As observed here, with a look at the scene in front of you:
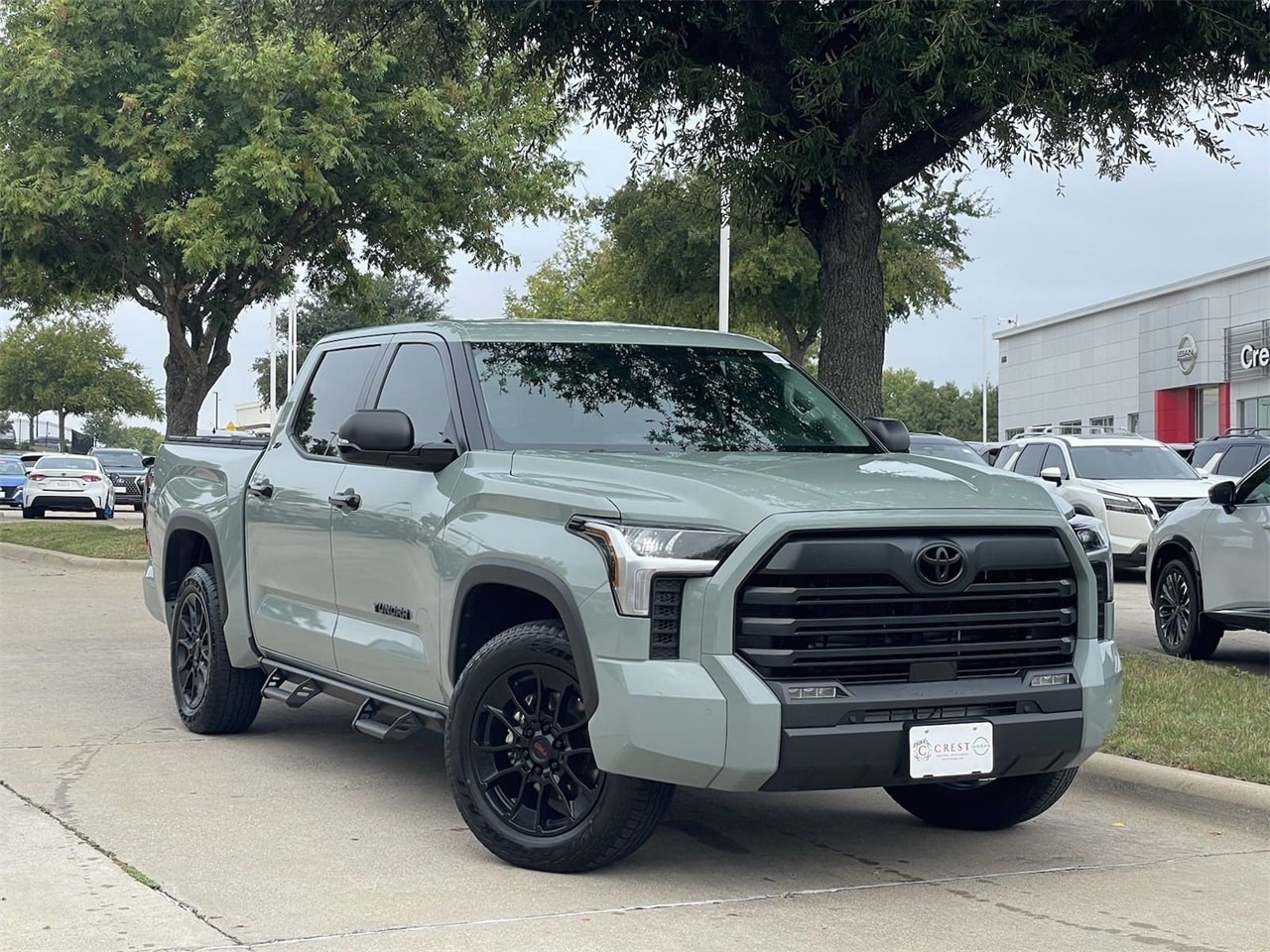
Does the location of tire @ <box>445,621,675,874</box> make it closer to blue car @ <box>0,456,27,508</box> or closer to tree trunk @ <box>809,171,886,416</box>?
tree trunk @ <box>809,171,886,416</box>

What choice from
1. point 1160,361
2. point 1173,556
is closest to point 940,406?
point 1160,361

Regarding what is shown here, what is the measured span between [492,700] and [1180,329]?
5814 cm

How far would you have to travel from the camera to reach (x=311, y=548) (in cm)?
754

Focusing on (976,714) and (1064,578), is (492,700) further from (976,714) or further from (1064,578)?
(1064,578)

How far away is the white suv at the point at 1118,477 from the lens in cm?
1942

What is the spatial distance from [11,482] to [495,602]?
140 feet

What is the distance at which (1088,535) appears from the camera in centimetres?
627

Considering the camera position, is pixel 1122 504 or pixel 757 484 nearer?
pixel 757 484

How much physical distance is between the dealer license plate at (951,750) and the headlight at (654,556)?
2.84 ft

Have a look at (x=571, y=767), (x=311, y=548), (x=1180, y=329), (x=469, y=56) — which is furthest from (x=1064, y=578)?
(x=1180, y=329)

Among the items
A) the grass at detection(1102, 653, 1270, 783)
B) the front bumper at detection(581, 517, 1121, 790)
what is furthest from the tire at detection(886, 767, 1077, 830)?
the grass at detection(1102, 653, 1270, 783)

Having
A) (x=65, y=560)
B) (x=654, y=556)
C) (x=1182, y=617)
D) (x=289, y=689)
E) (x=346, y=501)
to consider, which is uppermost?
(x=346, y=501)

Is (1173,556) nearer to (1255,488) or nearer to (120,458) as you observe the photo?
(1255,488)

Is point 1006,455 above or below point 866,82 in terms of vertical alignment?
below
